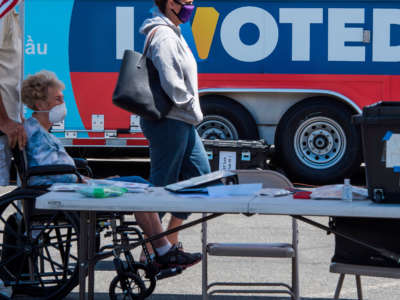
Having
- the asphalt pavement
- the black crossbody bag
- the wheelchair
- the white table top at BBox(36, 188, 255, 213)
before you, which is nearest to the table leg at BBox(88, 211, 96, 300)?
the white table top at BBox(36, 188, 255, 213)

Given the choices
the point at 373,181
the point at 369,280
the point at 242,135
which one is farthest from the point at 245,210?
the point at 242,135

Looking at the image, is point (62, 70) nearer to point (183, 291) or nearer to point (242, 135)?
point (242, 135)

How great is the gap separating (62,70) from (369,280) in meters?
5.87

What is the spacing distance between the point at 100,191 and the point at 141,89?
4.09 ft

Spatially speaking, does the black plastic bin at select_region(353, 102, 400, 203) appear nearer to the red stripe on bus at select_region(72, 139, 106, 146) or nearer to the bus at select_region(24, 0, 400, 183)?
the bus at select_region(24, 0, 400, 183)

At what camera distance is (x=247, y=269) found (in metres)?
5.34

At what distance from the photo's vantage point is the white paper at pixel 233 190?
11.6ft

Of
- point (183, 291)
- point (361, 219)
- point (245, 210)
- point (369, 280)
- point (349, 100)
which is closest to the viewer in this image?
point (245, 210)

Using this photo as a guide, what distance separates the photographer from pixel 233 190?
3.61 meters

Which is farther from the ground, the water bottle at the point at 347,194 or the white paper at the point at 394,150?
the white paper at the point at 394,150

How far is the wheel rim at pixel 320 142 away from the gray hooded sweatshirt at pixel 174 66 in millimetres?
5078

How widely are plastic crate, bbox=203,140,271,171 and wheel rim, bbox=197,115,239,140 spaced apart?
1.17ft

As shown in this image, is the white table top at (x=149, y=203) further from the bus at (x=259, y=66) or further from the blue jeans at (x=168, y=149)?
the bus at (x=259, y=66)

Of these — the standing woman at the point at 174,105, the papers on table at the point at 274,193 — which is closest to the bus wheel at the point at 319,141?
the standing woman at the point at 174,105
